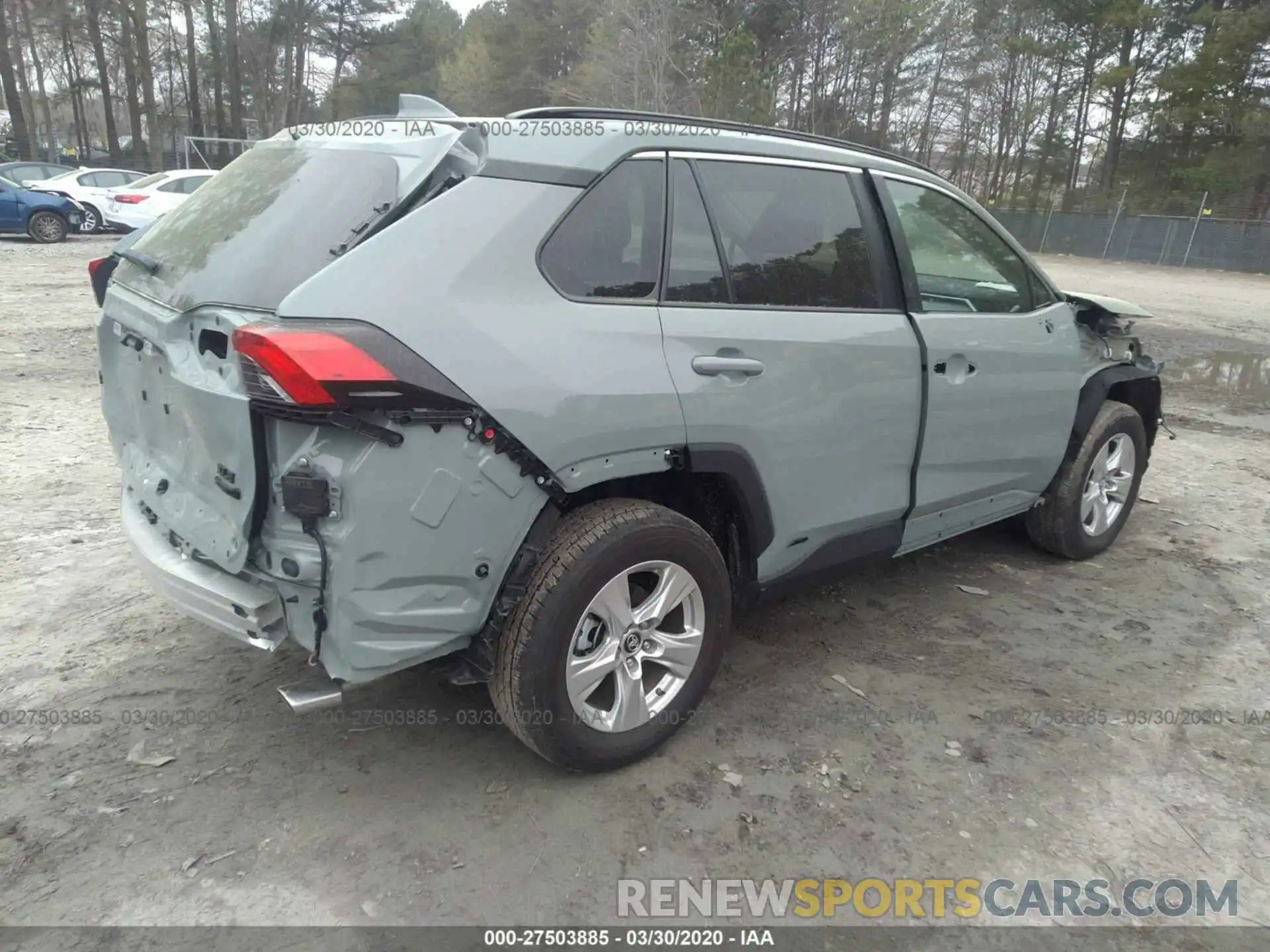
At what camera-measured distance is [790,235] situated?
317cm

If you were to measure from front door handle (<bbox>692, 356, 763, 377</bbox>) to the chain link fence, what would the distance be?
2981cm

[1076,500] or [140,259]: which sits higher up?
[140,259]

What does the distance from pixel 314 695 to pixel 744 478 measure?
144 centimetres

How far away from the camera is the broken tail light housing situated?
7.11 feet

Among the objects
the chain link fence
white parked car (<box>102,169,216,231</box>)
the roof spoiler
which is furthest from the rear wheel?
the chain link fence

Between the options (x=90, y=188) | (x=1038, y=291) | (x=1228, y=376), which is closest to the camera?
(x=1038, y=291)

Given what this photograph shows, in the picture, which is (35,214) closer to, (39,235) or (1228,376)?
(39,235)

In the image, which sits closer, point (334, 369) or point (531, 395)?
point (334, 369)

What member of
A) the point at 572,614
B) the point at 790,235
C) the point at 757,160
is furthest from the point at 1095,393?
the point at 572,614

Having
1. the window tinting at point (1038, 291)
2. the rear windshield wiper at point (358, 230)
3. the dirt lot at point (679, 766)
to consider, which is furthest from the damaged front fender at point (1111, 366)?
the rear windshield wiper at point (358, 230)

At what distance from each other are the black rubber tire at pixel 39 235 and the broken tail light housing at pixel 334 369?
20377 millimetres

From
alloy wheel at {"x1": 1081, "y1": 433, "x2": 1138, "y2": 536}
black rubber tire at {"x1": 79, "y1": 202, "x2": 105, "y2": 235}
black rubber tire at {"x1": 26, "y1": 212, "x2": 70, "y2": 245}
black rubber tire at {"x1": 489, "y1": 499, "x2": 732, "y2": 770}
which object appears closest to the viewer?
black rubber tire at {"x1": 489, "y1": 499, "x2": 732, "y2": 770}

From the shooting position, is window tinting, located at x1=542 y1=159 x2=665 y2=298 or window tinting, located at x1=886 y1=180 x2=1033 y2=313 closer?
window tinting, located at x1=542 y1=159 x2=665 y2=298

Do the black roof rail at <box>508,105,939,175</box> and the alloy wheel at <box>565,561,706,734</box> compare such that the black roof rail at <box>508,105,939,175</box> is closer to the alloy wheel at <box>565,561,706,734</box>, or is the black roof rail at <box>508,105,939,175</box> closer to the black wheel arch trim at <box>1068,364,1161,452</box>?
the alloy wheel at <box>565,561,706,734</box>
